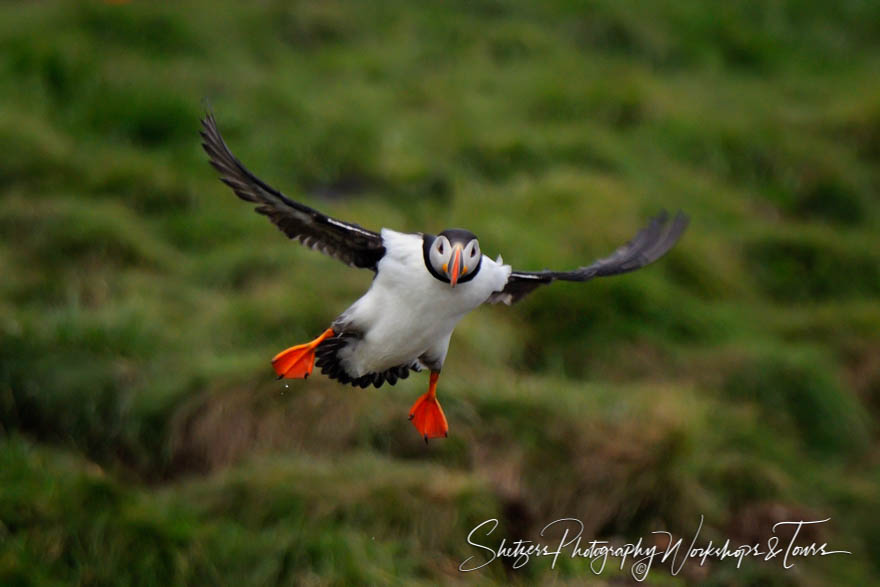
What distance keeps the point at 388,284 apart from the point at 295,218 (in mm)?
446

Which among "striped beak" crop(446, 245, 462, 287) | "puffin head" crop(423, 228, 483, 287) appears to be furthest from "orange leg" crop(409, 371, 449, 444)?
"striped beak" crop(446, 245, 462, 287)

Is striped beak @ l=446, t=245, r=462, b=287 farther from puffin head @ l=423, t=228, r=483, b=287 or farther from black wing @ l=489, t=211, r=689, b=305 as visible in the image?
black wing @ l=489, t=211, r=689, b=305

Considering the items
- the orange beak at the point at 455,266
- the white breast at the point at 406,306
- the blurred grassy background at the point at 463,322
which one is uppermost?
the orange beak at the point at 455,266

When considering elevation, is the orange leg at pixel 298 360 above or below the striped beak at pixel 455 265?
below

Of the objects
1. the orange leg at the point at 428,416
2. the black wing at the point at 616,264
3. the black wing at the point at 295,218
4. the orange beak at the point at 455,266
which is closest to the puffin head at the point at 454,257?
the orange beak at the point at 455,266

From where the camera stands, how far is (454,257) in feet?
13.4

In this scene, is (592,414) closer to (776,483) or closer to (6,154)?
(776,483)

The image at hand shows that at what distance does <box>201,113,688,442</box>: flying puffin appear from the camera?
170 inches

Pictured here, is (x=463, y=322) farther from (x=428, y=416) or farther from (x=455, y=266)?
(x=455, y=266)

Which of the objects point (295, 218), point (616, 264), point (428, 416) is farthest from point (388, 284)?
point (616, 264)

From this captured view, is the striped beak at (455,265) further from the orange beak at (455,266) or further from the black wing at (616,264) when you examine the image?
the black wing at (616,264)

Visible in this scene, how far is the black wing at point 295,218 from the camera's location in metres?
4.38

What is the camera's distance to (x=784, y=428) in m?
8.59

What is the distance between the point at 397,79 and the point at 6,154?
3623 mm
